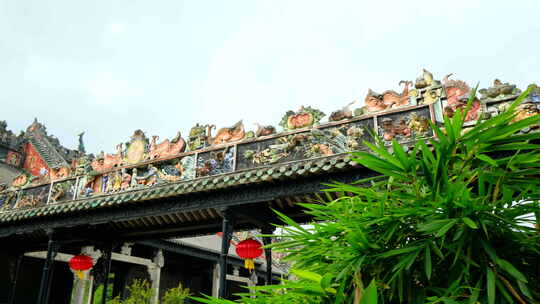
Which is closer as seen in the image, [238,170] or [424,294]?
[424,294]

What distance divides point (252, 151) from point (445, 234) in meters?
5.36

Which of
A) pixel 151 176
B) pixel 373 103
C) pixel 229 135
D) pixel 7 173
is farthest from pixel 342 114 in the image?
pixel 7 173

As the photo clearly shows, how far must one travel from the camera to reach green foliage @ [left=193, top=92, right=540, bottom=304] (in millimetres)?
1489

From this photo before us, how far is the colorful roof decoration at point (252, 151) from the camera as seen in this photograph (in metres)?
5.64

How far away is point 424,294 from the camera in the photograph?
1.56 m

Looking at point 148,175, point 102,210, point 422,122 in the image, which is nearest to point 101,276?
point 102,210

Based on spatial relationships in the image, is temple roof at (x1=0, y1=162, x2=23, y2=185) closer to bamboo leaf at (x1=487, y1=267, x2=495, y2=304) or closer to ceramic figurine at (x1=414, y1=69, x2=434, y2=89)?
ceramic figurine at (x1=414, y1=69, x2=434, y2=89)

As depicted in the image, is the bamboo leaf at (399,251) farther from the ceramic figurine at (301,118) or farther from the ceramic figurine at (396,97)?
the ceramic figurine at (301,118)

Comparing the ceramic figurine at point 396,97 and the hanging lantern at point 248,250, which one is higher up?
the ceramic figurine at point 396,97

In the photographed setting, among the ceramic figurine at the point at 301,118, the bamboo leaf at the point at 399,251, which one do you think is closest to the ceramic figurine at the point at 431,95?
the ceramic figurine at the point at 301,118

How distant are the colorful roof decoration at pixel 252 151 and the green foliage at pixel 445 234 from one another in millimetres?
2664

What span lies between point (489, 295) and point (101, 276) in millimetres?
9436

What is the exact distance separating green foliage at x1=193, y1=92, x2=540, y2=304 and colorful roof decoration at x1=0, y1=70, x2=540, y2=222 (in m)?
2.66

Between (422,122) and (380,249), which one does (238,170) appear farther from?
(380,249)
